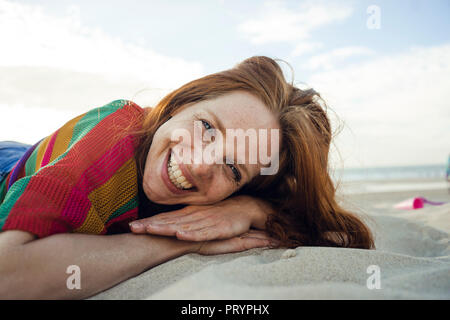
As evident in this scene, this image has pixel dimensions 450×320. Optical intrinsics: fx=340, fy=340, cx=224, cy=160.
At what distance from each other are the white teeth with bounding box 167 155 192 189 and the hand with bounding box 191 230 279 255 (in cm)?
36

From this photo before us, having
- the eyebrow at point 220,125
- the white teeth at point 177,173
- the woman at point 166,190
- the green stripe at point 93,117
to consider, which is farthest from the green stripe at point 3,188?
the eyebrow at point 220,125

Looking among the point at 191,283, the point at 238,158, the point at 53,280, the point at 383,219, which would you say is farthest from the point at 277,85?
the point at 383,219

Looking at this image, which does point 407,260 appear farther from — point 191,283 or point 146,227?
point 146,227

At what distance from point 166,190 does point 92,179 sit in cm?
48

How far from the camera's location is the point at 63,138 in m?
2.18

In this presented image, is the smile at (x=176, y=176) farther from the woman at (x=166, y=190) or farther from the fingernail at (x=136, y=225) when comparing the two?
the fingernail at (x=136, y=225)

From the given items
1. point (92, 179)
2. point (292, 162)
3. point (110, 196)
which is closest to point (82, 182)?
point (92, 179)

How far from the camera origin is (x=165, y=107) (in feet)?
7.89

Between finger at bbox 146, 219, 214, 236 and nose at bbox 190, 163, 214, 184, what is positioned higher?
nose at bbox 190, 163, 214, 184

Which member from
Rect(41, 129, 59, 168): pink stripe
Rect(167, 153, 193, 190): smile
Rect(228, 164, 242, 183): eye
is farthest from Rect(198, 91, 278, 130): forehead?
Rect(41, 129, 59, 168): pink stripe

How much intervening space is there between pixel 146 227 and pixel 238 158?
0.69m

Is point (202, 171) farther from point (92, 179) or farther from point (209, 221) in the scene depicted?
point (92, 179)

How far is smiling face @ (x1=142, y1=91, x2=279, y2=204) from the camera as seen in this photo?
2.02 meters

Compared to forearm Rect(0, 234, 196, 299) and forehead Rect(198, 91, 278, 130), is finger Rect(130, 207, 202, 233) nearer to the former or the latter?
forearm Rect(0, 234, 196, 299)
